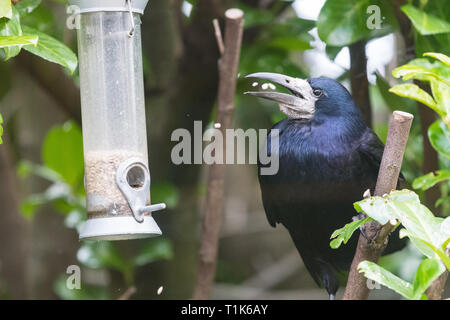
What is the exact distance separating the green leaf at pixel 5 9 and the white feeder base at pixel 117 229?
69 centimetres

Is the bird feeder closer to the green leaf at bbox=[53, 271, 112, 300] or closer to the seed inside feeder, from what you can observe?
the seed inside feeder

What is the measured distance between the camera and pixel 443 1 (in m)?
2.89

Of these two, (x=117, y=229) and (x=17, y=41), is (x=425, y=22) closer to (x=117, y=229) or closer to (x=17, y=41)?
(x=117, y=229)

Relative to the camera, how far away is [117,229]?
2311 mm

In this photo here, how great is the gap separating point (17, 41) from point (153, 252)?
2.01 m

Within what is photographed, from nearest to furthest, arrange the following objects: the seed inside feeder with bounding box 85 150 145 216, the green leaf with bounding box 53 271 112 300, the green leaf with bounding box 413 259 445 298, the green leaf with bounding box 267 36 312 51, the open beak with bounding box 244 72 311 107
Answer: the green leaf with bounding box 413 259 445 298 < the seed inside feeder with bounding box 85 150 145 216 < the open beak with bounding box 244 72 311 107 < the green leaf with bounding box 267 36 312 51 < the green leaf with bounding box 53 271 112 300

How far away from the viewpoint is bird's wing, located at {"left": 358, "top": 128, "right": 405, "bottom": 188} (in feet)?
9.14

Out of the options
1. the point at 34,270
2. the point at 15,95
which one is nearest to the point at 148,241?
the point at 34,270

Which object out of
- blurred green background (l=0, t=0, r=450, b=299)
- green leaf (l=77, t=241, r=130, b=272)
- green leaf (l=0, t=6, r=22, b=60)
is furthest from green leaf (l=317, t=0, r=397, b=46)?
green leaf (l=77, t=241, r=130, b=272)

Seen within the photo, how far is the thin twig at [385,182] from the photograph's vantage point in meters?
2.09

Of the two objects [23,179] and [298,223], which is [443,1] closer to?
[298,223]

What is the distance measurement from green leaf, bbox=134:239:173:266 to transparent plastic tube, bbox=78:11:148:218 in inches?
53.8

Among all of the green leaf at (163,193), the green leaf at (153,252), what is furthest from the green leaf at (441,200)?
the green leaf at (153,252)

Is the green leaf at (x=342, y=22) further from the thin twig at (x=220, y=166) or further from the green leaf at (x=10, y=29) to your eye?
the green leaf at (x=10, y=29)
